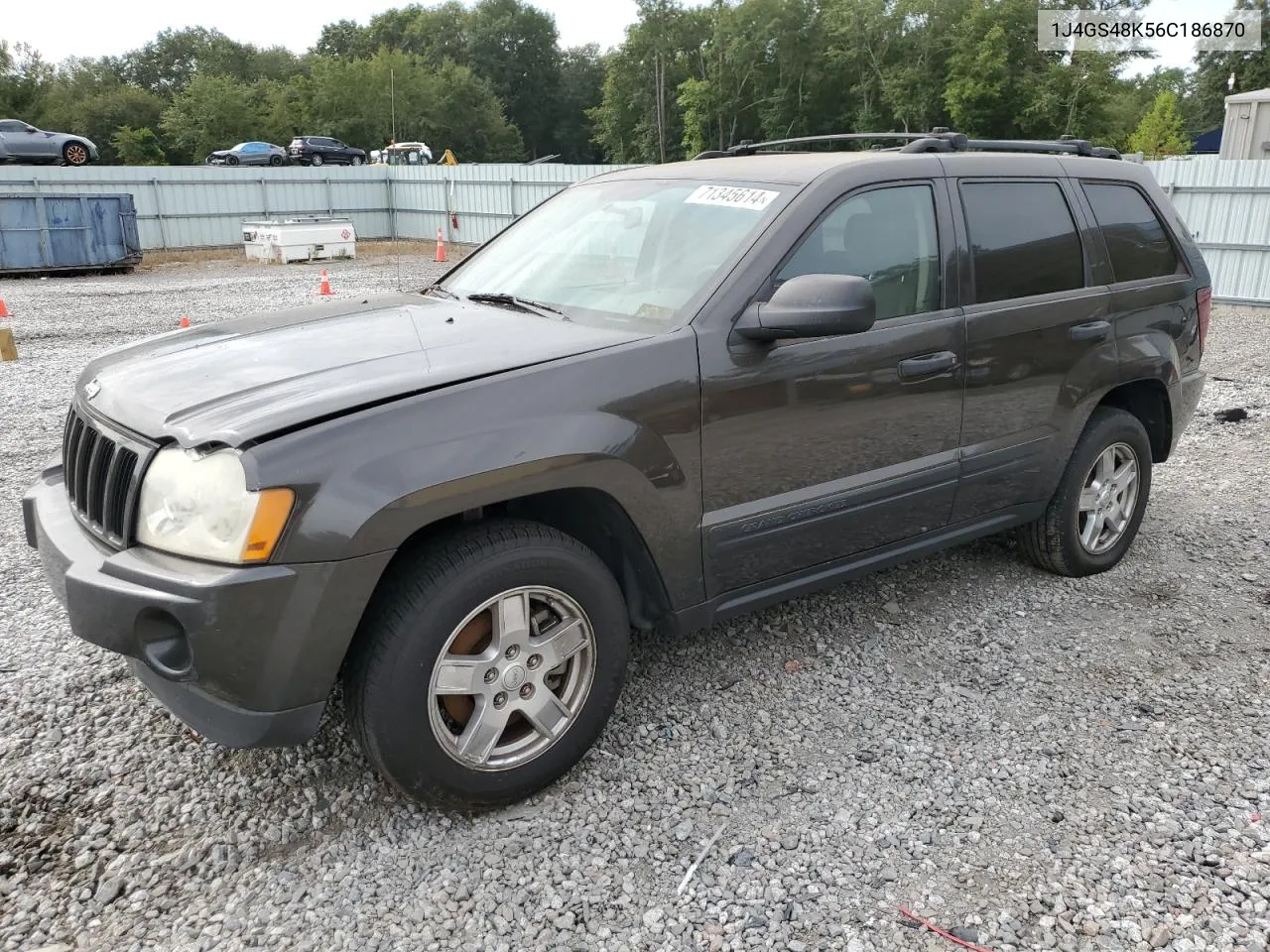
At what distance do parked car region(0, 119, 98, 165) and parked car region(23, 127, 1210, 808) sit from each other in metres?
27.1

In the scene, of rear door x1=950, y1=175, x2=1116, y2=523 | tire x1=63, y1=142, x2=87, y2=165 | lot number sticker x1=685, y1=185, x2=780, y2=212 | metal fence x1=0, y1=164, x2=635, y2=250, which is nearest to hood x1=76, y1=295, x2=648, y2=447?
lot number sticker x1=685, y1=185, x2=780, y2=212

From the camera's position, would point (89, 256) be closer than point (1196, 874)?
No

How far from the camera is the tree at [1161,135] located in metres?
44.6

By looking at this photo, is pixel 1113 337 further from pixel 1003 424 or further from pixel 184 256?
pixel 184 256

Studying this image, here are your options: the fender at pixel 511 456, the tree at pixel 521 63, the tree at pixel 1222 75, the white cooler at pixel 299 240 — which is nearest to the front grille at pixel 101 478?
the fender at pixel 511 456

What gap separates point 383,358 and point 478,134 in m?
74.5

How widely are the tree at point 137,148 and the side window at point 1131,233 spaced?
61.7m

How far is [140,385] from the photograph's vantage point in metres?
2.73

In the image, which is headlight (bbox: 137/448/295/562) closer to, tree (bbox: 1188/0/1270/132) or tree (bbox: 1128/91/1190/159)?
tree (bbox: 1128/91/1190/159)

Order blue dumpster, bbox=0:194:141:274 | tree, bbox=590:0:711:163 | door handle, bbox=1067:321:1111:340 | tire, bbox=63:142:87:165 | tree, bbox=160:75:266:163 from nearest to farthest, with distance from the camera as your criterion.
→ door handle, bbox=1067:321:1111:340
blue dumpster, bbox=0:194:141:274
tire, bbox=63:142:87:165
tree, bbox=160:75:266:163
tree, bbox=590:0:711:163

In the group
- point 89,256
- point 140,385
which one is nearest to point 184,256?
point 89,256

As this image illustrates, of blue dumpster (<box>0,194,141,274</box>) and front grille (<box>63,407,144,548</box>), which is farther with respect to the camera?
blue dumpster (<box>0,194,141,274</box>)

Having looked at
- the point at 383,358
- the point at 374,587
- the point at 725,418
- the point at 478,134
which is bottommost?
the point at 374,587

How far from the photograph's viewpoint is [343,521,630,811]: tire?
2.44 meters
